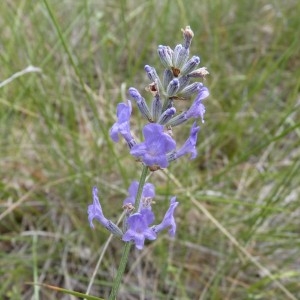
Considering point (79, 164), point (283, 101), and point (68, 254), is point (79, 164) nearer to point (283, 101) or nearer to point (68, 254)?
point (68, 254)

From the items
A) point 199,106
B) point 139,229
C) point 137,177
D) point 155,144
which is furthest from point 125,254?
point 137,177

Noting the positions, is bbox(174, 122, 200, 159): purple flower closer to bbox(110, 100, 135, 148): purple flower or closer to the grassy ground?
bbox(110, 100, 135, 148): purple flower

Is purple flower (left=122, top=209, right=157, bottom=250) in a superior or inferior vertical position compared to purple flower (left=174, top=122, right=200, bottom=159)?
inferior

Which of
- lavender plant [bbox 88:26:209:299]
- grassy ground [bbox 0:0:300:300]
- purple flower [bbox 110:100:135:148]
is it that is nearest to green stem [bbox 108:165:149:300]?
lavender plant [bbox 88:26:209:299]

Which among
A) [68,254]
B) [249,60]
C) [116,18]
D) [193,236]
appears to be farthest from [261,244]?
[116,18]

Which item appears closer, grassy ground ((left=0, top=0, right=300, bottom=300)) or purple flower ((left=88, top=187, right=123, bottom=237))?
purple flower ((left=88, top=187, right=123, bottom=237))

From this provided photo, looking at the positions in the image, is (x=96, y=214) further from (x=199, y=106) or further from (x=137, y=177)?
(x=137, y=177)

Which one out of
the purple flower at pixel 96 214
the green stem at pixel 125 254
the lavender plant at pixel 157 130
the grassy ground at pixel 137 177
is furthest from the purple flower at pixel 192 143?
the grassy ground at pixel 137 177
